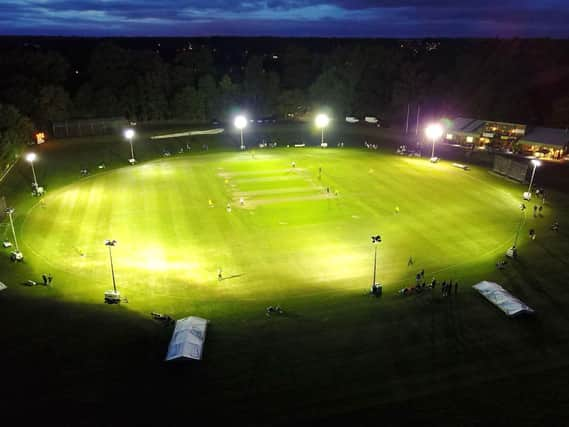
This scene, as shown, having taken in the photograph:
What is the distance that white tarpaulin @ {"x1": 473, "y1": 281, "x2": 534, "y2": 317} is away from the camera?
30516 mm

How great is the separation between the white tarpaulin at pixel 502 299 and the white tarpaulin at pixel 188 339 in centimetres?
2023

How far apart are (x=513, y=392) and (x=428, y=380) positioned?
167 inches

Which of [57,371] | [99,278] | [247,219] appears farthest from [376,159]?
[57,371]

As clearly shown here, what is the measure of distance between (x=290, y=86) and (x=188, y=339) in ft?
370

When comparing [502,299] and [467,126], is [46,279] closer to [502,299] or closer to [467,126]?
[502,299]

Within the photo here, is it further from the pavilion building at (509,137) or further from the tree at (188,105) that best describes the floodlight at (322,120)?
the tree at (188,105)

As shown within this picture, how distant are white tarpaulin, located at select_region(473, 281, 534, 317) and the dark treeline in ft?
232

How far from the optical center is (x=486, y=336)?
28516 millimetres

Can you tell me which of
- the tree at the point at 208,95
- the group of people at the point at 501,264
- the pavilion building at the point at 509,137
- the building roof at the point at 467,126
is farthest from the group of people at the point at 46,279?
the tree at the point at 208,95

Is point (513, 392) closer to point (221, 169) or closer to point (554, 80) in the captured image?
point (221, 169)

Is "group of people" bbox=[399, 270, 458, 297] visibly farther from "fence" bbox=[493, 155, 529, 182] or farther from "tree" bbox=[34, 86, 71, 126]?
"tree" bbox=[34, 86, 71, 126]

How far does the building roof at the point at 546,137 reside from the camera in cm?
7584

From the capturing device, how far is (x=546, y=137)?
A: 257ft

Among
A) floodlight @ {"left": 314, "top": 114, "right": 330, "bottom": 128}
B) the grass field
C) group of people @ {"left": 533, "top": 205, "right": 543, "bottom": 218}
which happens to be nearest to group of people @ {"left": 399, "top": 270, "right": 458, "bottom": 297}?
the grass field
